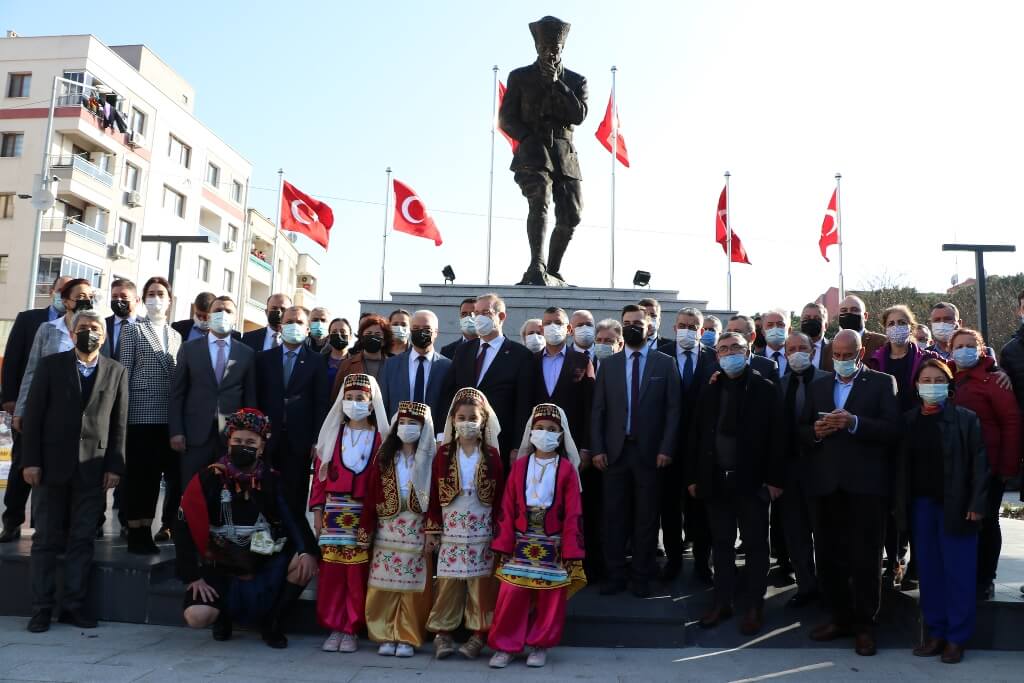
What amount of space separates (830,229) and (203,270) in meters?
31.4

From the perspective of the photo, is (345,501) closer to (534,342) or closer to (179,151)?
(534,342)

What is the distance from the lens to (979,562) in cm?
559

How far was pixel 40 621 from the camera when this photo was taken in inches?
215

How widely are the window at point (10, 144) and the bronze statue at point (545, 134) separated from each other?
2778cm

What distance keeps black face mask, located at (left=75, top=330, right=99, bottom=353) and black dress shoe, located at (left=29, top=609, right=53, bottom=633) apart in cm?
181

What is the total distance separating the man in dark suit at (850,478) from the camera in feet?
17.8

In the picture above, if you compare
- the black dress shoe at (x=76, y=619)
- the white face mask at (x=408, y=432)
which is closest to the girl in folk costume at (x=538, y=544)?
the white face mask at (x=408, y=432)

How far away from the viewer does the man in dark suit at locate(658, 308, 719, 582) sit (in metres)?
6.45

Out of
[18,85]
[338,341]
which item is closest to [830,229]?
[338,341]

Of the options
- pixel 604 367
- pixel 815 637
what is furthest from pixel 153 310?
pixel 815 637

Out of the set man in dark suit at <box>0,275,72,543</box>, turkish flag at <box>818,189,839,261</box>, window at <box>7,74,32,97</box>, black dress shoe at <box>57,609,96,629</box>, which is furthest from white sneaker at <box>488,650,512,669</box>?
window at <box>7,74,32,97</box>

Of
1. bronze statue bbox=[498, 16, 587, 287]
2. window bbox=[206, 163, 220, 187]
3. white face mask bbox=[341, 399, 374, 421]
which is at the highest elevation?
window bbox=[206, 163, 220, 187]

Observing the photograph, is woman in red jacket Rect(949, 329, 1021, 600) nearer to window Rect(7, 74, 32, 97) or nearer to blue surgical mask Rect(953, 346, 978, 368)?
blue surgical mask Rect(953, 346, 978, 368)

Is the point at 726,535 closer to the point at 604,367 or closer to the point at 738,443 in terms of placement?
the point at 738,443
